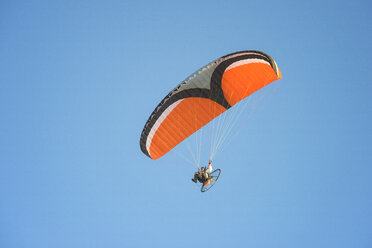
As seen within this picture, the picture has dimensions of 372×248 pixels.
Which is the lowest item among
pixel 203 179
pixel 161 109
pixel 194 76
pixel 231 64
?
pixel 203 179

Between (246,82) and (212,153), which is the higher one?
(246,82)

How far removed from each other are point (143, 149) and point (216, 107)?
122 inches

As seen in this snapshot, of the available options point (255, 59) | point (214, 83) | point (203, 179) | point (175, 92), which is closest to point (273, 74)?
point (255, 59)

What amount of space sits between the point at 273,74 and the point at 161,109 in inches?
158

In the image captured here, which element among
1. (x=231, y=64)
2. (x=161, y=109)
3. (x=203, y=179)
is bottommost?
(x=203, y=179)

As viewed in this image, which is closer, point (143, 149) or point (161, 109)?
point (161, 109)

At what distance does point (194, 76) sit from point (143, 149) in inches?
137

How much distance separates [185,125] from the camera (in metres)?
13.9

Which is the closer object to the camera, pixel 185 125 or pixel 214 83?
pixel 214 83

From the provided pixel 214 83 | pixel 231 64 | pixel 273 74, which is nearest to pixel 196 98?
pixel 214 83

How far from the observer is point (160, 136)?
45.1 ft

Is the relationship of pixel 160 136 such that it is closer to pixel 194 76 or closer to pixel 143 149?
pixel 143 149

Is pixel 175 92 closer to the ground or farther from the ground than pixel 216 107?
closer to the ground

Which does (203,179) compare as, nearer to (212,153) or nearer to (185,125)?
(212,153)
